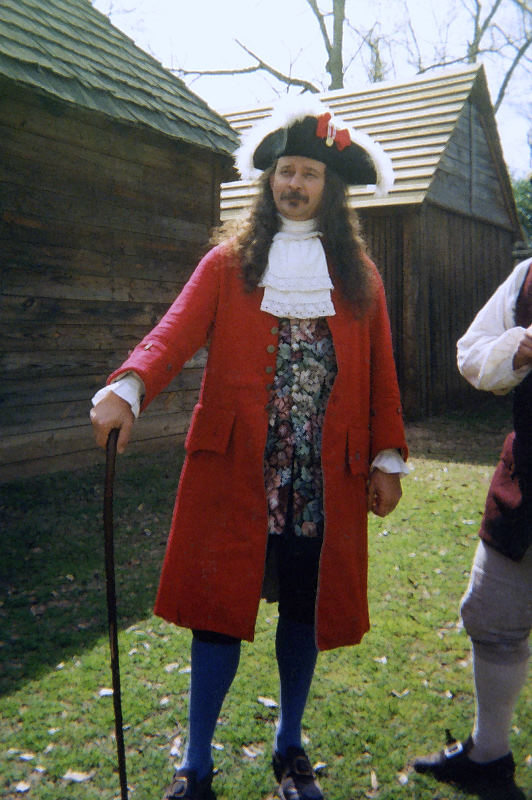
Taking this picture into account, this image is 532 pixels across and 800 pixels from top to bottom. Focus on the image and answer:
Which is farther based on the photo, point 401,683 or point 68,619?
point 68,619

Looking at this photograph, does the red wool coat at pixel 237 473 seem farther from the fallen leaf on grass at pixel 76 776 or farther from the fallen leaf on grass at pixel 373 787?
the fallen leaf on grass at pixel 76 776

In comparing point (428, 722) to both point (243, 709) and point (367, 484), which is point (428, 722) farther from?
point (367, 484)

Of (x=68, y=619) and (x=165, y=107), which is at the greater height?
(x=165, y=107)

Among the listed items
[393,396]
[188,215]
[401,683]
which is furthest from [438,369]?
[393,396]

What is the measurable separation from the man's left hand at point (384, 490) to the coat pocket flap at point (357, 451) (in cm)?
5

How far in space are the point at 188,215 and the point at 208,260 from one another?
5.46 m

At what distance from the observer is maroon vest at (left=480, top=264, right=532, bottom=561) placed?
7.07 feet

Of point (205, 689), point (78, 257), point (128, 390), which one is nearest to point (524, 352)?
point (128, 390)

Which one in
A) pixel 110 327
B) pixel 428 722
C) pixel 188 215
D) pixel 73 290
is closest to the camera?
pixel 428 722

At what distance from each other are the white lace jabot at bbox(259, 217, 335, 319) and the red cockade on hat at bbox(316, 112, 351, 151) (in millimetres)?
273

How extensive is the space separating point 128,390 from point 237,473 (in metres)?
0.47

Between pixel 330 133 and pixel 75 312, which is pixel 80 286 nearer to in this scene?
pixel 75 312

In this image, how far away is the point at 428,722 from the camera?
2.93 metres

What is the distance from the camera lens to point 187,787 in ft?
7.27
